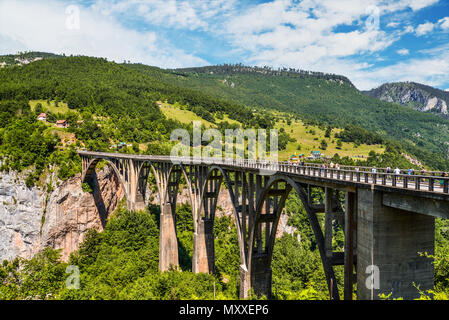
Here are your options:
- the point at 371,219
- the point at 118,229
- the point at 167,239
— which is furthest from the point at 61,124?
the point at 371,219

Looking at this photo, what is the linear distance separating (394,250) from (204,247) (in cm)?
2824

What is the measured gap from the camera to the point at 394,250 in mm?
13281

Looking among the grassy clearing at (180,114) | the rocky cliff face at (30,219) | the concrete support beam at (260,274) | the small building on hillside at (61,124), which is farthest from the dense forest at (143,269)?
the grassy clearing at (180,114)

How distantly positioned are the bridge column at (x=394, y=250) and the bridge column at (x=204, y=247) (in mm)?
25192

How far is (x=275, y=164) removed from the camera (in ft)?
78.4

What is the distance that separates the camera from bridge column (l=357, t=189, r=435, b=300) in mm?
13180

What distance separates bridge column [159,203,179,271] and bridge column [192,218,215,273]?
7783mm

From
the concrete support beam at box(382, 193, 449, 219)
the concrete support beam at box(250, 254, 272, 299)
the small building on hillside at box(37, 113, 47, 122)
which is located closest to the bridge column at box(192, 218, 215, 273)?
the concrete support beam at box(250, 254, 272, 299)

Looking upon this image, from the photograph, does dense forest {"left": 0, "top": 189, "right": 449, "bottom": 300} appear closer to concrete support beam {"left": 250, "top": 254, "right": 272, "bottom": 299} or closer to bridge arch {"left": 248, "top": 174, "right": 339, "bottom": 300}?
concrete support beam {"left": 250, "top": 254, "right": 272, "bottom": 299}

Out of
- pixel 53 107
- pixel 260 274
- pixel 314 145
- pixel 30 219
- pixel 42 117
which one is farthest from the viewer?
pixel 314 145

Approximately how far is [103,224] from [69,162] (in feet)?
48.9

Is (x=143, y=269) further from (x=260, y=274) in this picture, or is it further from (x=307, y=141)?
(x=307, y=141)
